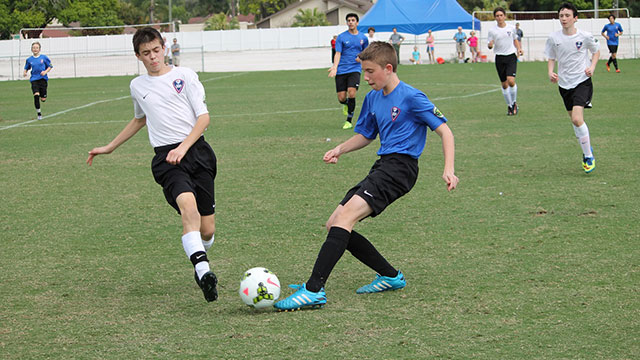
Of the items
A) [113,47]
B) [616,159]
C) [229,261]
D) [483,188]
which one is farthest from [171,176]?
[113,47]

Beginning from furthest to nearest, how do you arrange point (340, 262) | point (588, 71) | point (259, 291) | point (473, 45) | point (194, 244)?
point (473, 45) < point (588, 71) < point (340, 262) < point (194, 244) < point (259, 291)

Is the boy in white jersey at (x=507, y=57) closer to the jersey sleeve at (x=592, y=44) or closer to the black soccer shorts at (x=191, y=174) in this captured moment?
the jersey sleeve at (x=592, y=44)

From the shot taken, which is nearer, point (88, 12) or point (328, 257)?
point (328, 257)

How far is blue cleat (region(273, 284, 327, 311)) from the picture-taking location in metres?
4.90

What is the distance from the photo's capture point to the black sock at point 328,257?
493 centimetres

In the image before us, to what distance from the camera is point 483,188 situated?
29.8ft

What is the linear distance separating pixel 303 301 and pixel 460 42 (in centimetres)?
3926

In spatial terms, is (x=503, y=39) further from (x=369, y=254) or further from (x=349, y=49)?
(x=369, y=254)

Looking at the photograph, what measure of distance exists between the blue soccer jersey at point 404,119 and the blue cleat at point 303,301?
3.54ft

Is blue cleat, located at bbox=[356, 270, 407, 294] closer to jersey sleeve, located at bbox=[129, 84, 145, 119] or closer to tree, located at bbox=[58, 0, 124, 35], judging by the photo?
jersey sleeve, located at bbox=[129, 84, 145, 119]

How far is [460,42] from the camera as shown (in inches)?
1673

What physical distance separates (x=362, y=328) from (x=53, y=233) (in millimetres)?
4020

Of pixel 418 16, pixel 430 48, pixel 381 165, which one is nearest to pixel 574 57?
pixel 381 165

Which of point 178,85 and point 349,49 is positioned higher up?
point 349,49
